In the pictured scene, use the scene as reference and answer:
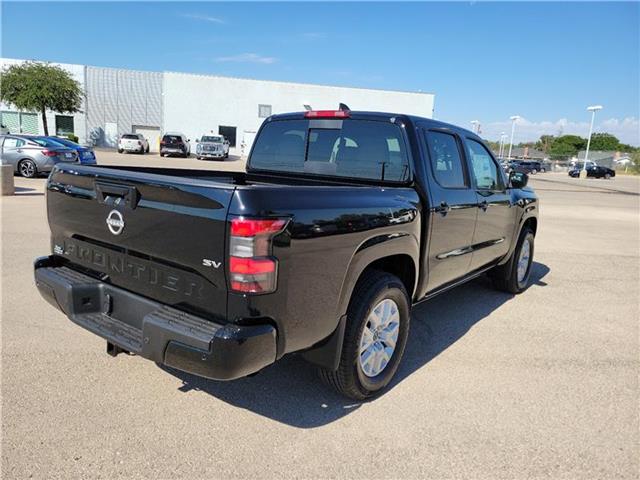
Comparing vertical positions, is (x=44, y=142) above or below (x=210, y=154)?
above

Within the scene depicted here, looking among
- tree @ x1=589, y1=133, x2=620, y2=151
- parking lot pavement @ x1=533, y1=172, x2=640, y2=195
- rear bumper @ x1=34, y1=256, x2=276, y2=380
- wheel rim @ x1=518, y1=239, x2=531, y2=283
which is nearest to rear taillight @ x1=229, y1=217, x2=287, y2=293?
rear bumper @ x1=34, y1=256, x2=276, y2=380

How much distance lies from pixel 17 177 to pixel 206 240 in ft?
53.7

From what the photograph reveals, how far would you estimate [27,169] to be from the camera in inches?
609

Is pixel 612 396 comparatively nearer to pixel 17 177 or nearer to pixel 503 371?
pixel 503 371

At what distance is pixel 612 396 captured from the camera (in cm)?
355

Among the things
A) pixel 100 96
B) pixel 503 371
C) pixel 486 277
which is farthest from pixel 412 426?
pixel 100 96

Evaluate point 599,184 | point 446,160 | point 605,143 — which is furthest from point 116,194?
point 605,143

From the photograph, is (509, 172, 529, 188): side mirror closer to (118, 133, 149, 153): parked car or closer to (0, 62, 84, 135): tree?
(118, 133, 149, 153): parked car

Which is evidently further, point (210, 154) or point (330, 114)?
point (210, 154)

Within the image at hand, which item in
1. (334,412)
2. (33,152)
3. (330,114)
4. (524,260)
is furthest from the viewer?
(33,152)

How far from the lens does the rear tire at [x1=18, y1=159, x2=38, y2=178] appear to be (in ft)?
50.4

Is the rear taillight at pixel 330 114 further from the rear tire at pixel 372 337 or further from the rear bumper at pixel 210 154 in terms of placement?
the rear bumper at pixel 210 154

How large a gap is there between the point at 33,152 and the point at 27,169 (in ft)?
2.16

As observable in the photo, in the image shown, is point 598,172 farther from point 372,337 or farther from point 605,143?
point 605,143
